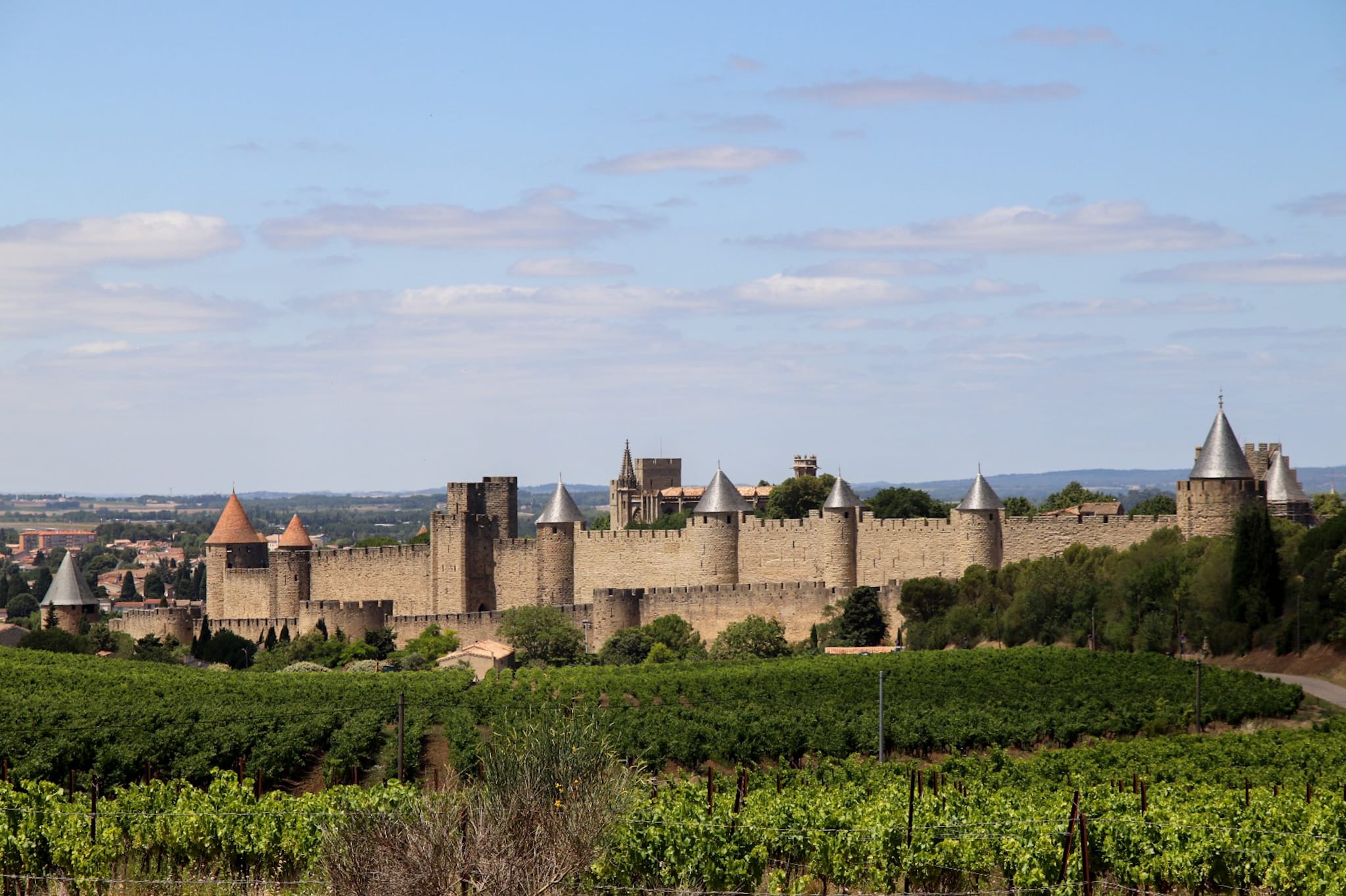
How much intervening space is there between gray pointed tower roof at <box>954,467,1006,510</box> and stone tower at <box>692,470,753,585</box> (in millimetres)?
6924

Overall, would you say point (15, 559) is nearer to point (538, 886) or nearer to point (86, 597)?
point (86, 597)

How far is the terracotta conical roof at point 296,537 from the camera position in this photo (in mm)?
64438

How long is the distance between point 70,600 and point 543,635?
56.9 feet

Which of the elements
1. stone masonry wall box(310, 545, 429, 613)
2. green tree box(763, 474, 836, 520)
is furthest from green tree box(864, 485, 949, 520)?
stone masonry wall box(310, 545, 429, 613)

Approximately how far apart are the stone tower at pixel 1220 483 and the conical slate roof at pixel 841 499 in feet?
32.4

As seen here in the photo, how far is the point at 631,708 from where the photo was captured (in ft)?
116

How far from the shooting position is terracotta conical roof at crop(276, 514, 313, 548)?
64.4 meters

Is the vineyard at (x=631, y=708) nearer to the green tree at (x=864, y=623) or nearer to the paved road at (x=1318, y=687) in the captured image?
the paved road at (x=1318, y=687)

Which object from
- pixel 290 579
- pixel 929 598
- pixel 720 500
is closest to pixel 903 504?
pixel 720 500

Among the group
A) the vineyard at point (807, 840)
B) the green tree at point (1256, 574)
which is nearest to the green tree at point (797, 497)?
the green tree at point (1256, 574)

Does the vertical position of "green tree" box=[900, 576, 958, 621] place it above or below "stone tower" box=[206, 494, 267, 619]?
below

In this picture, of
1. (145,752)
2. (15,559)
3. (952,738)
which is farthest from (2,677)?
(15,559)

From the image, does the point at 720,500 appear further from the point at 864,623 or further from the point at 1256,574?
the point at 1256,574

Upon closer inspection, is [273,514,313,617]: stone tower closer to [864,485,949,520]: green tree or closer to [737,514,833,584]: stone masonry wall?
[737,514,833,584]: stone masonry wall
